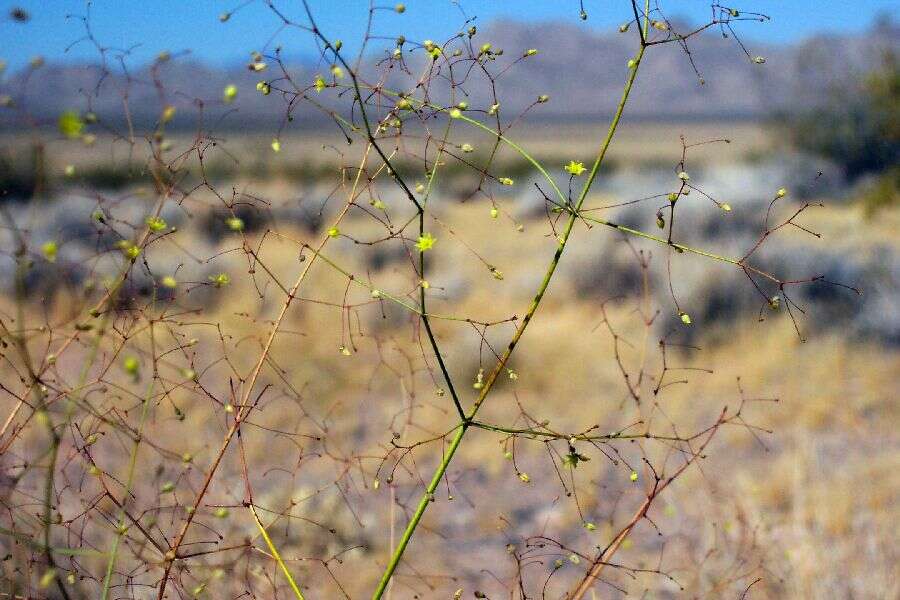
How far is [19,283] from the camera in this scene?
959mm

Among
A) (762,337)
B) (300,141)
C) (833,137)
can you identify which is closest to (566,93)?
(300,141)

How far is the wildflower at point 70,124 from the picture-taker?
37.7 inches

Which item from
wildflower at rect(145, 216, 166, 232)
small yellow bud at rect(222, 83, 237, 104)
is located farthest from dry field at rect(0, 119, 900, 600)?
small yellow bud at rect(222, 83, 237, 104)

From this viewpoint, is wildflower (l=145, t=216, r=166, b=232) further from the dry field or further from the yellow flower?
the yellow flower

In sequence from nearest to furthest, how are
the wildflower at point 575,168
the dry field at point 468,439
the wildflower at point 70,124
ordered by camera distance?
1. the wildflower at point 70,124
2. the wildflower at point 575,168
3. the dry field at point 468,439

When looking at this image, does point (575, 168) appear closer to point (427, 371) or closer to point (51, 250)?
point (51, 250)

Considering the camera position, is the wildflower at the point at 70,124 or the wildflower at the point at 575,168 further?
the wildflower at the point at 575,168

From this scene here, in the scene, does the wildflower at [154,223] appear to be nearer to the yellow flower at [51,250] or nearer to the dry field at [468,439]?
the dry field at [468,439]

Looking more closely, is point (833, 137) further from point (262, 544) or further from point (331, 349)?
point (262, 544)

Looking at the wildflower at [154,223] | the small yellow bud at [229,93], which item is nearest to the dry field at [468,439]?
the wildflower at [154,223]

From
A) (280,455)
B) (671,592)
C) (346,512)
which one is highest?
(671,592)

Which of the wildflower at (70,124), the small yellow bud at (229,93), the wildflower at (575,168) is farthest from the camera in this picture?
the wildflower at (575,168)

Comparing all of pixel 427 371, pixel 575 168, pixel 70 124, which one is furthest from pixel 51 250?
pixel 427 371

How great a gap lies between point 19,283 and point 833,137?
19.2m
